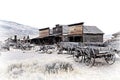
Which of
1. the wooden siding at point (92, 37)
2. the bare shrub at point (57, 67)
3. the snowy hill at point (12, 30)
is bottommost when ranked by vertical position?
the bare shrub at point (57, 67)

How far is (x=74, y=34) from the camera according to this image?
1211 inches

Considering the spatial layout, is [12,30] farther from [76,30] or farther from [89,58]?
[89,58]

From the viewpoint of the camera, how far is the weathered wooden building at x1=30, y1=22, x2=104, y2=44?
3095 centimetres

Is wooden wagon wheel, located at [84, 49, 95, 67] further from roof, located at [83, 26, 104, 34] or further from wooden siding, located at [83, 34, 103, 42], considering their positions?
roof, located at [83, 26, 104, 34]

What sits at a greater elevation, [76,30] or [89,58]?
[76,30]

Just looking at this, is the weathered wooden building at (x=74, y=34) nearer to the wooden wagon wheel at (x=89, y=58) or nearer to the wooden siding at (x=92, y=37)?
the wooden siding at (x=92, y=37)

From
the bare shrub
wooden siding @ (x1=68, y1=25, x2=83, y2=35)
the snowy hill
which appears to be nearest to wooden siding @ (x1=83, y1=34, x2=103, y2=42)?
wooden siding @ (x1=68, y1=25, x2=83, y2=35)

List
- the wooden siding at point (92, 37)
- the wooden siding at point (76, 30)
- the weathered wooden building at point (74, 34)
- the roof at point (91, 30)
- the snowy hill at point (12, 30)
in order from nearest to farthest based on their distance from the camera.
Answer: the wooden siding at point (76, 30)
the weathered wooden building at point (74, 34)
the wooden siding at point (92, 37)
the roof at point (91, 30)
the snowy hill at point (12, 30)

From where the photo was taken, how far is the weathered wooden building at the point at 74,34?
30953mm

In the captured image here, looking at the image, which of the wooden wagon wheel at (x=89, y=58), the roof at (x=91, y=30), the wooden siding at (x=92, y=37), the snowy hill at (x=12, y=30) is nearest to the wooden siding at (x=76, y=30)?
the roof at (x=91, y=30)

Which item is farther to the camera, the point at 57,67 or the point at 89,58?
the point at 89,58

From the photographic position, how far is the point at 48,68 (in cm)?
967

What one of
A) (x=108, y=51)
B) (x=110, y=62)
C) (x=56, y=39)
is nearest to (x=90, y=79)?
(x=108, y=51)

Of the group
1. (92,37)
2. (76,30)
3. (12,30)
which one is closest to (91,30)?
(92,37)
